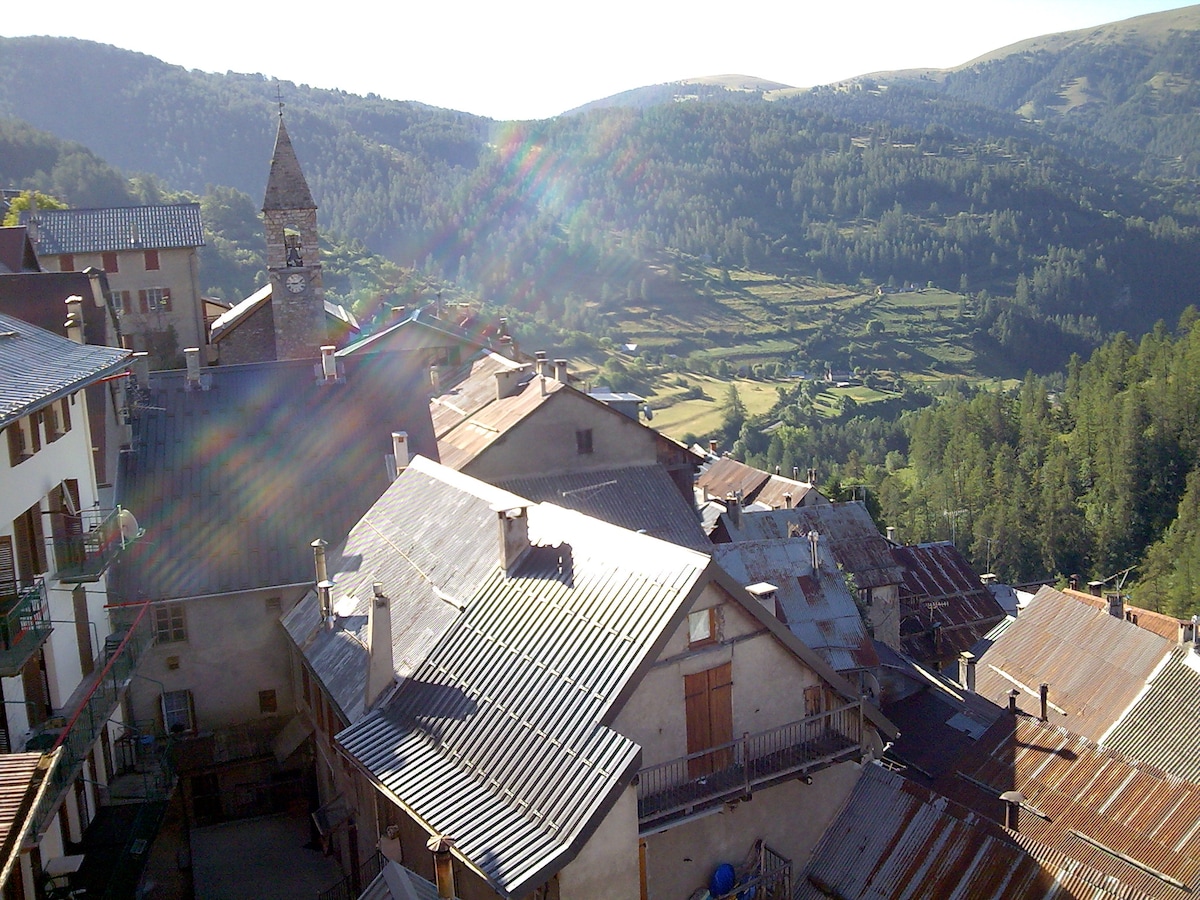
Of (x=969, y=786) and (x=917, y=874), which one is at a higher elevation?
Answer: (x=917, y=874)

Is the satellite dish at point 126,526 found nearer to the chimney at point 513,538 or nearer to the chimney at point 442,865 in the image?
the chimney at point 513,538

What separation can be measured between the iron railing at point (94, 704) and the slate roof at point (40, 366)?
5049 mm

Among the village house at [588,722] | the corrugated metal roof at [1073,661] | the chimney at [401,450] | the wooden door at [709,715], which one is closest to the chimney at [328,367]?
the chimney at [401,450]

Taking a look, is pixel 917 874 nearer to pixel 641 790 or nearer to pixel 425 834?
pixel 641 790

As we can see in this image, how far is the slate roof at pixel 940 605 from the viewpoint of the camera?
54688 mm

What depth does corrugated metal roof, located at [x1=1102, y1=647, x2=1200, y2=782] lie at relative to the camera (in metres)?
29.3

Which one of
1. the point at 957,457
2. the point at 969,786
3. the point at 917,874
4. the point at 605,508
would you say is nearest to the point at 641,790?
the point at 917,874

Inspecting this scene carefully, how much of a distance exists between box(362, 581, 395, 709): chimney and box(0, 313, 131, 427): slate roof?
19.2ft

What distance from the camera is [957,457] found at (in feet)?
380

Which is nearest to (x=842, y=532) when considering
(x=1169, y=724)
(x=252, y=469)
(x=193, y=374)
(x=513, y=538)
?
(x=1169, y=724)

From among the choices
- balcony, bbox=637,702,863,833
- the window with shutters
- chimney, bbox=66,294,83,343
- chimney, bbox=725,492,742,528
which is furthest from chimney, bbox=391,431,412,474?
chimney, bbox=725,492,742,528

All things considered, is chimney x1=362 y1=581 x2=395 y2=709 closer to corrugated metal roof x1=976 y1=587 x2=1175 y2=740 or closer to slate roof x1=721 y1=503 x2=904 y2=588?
corrugated metal roof x1=976 y1=587 x2=1175 y2=740

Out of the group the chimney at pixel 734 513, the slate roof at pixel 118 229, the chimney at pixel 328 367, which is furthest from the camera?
the slate roof at pixel 118 229

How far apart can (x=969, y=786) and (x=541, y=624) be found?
52.2 feet
